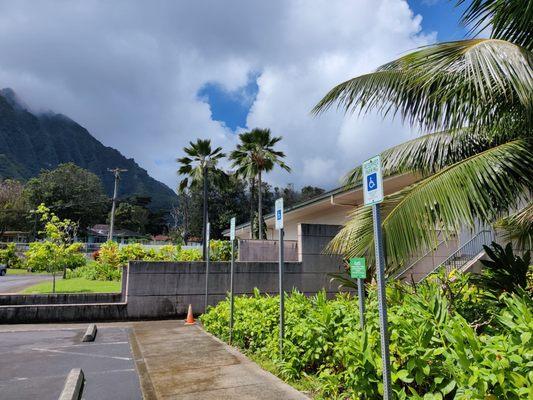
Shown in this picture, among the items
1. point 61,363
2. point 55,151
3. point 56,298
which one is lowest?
point 61,363

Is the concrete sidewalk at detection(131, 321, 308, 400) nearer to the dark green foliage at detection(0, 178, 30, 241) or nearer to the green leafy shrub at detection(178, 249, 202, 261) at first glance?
the green leafy shrub at detection(178, 249, 202, 261)

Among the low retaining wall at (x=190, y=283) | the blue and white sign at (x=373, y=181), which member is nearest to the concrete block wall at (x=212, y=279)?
the low retaining wall at (x=190, y=283)

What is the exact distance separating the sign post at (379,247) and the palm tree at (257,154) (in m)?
23.5

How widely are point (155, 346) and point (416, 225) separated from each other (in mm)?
5802

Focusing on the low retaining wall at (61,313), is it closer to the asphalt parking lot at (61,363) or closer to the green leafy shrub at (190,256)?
the asphalt parking lot at (61,363)

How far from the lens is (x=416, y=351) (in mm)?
3383

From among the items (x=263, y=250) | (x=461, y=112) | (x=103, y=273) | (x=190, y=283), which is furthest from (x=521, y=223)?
(x=103, y=273)

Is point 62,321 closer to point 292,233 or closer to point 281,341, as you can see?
point 281,341

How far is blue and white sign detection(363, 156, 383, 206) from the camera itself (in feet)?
10.0

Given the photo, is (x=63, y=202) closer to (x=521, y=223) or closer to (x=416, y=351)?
(x=521, y=223)

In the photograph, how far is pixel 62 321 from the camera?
36.7 ft

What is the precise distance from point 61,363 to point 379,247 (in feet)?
20.6

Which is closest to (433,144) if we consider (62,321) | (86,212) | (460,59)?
(460,59)

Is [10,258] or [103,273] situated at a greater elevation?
[10,258]
